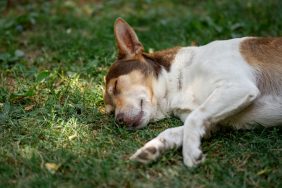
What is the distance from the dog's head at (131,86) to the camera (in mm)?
4730

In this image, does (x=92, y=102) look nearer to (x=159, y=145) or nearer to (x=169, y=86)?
(x=169, y=86)

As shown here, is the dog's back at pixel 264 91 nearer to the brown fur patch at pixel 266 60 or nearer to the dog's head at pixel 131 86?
the brown fur patch at pixel 266 60

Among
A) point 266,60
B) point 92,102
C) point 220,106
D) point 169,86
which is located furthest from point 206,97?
point 92,102

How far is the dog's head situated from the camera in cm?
473

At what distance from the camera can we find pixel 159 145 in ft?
13.9

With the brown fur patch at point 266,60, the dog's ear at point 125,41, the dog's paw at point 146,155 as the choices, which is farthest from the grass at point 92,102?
the dog's ear at point 125,41

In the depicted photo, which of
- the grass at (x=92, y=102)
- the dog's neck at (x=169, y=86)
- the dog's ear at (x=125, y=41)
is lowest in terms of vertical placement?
the grass at (x=92, y=102)

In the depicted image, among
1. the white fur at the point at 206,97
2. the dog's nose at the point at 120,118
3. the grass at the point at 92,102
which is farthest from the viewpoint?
the dog's nose at the point at 120,118

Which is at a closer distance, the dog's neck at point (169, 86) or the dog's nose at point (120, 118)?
the dog's nose at point (120, 118)

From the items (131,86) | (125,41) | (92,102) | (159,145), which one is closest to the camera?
(159,145)

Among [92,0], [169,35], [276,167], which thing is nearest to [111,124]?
[276,167]

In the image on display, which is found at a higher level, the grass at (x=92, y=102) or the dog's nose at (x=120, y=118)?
the dog's nose at (x=120, y=118)

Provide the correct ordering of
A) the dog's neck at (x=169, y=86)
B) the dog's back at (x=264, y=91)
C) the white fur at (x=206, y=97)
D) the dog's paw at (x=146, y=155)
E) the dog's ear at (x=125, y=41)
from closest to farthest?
the dog's paw at (x=146, y=155) → the white fur at (x=206, y=97) → the dog's back at (x=264, y=91) → the dog's neck at (x=169, y=86) → the dog's ear at (x=125, y=41)

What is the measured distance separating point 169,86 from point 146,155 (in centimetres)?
103
